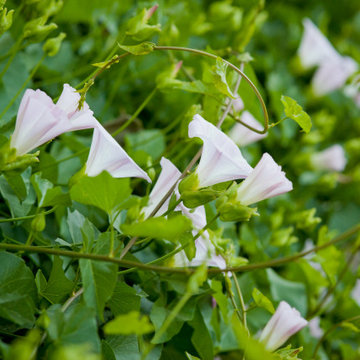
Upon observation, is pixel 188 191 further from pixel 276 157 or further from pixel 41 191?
pixel 276 157

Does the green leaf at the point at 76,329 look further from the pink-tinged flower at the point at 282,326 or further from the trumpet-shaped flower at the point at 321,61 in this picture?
the trumpet-shaped flower at the point at 321,61

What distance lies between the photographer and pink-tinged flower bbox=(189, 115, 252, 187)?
1.35 feet

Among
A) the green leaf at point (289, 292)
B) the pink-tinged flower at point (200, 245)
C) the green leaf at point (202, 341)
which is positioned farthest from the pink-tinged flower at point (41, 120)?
the green leaf at point (289, 292)

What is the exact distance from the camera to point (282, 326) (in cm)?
46

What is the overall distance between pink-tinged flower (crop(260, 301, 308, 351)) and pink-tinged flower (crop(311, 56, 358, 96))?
1.97ft

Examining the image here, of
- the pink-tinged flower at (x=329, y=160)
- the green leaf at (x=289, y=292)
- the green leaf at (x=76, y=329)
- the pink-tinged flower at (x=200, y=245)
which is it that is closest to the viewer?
the green leaf at (x=76, y=329)

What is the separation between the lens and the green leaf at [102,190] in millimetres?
364

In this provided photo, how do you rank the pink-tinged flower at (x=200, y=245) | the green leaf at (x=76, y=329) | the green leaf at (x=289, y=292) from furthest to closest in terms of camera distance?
the green leaf at (x=289, y=292)
the pink-tinged flower at (x=200, y=245)
the green leaf at (x=76, y=329)

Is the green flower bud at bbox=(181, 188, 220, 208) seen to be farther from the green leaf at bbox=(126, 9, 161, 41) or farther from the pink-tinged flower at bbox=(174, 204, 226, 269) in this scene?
the green leaf at bbox=(126, 9, 161, 41)

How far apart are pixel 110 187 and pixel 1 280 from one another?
0.37 feet

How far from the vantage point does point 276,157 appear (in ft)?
2.90

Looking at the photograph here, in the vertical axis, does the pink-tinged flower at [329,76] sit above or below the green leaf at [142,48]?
below

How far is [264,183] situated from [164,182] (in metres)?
0.09

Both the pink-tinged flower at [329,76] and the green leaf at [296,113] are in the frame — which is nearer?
the green leaf at [296,113]
